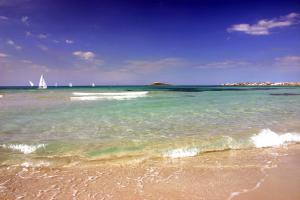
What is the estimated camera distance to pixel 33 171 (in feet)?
17.9

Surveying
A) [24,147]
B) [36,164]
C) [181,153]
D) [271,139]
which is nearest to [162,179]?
[181,153]

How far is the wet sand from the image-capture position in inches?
172

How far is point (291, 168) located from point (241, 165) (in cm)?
110

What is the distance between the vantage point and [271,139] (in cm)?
827

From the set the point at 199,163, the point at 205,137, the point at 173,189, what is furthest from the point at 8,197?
the point at 205,137

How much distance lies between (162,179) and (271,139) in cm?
502

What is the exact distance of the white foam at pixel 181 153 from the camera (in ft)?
21.9

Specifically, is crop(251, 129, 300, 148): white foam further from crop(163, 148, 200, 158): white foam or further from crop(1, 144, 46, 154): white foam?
crop(1, 144, 46, 154): white foam

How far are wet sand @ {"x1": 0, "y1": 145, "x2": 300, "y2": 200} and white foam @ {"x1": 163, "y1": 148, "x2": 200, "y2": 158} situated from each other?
287 mm

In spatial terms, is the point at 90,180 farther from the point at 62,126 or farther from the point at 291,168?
the point at 62,126

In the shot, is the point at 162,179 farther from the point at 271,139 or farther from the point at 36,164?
the point at 271,139

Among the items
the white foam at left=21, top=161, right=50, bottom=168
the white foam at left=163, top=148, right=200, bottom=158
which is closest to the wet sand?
the white foam at left=21, top=161, right=50, bottom=168

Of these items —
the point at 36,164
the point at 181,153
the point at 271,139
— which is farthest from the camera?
the point at 271,139

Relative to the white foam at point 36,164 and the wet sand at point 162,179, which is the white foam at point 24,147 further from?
the wet sand at point 162,179
